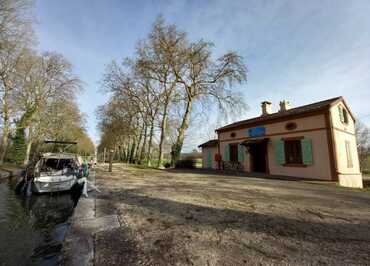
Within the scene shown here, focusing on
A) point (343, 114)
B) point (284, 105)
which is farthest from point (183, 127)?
point (343, 114)

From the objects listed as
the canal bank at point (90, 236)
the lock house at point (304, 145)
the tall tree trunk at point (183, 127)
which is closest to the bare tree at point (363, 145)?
the lock house at point (304, 145)

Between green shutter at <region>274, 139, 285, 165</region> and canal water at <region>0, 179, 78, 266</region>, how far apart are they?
12795 millimetres

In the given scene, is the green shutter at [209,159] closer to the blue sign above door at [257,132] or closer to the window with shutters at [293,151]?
the blue sign above door at [257,132]

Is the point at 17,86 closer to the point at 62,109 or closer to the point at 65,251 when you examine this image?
the point at 62,109

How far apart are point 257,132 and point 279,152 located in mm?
2364

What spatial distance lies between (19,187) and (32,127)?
54.5 ft

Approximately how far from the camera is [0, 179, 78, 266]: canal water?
323cm

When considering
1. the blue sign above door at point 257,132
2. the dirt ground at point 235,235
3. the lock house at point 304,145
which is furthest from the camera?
the blue sign above door at point 257,132

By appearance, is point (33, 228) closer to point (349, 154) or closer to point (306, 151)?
point (306, 151)

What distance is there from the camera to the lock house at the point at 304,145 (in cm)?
1115

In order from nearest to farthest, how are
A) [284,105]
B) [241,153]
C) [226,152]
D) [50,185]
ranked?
[50,185], [241,153], [284,105], [226,152]

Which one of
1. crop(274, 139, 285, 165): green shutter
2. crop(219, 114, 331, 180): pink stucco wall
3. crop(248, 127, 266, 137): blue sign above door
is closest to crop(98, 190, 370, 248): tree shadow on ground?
crop(219, 114, 331, 180): pink stucco wall

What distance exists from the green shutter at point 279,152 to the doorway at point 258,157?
1504mm

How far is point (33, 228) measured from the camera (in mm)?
4715
